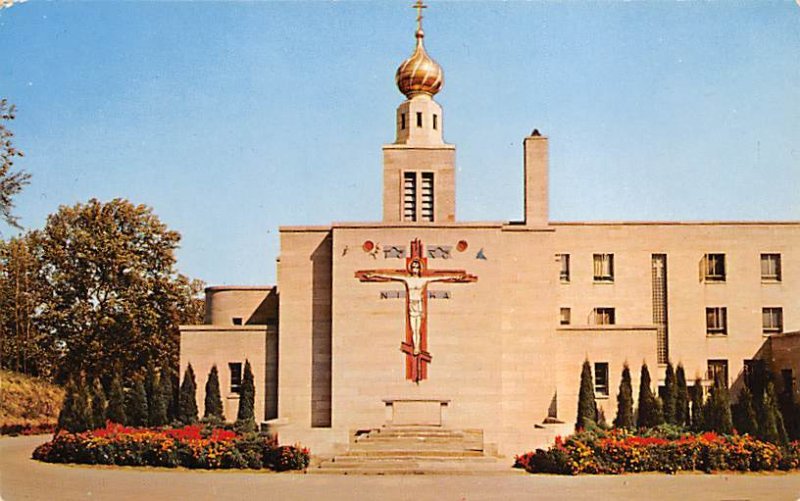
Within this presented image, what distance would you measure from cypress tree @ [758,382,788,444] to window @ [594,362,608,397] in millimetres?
6864

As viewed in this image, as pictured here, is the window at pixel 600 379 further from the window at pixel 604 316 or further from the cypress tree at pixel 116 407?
the cypress tree at pixel 116 407

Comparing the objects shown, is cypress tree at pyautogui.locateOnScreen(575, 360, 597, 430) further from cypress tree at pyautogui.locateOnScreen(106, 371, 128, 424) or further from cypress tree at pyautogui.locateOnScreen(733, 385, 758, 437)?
cypress tree at pyautogui.locateOnScreen(106, 371, 128, 424)

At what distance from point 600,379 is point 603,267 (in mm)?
6190

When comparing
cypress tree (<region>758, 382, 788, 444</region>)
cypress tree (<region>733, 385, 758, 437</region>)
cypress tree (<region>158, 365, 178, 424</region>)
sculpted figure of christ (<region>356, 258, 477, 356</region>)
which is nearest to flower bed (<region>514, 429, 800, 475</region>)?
cypress tree (<region>758, 382, 788, 444</region>)

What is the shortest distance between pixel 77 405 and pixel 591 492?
18773 mm

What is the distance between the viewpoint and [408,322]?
113 ft

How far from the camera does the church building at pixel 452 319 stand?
34219 mm

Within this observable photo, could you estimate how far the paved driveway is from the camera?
22.8 meters

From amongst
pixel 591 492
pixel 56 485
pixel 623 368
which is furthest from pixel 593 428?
pixel 56 485

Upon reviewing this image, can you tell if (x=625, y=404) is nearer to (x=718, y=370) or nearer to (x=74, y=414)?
(x=718, y=370)

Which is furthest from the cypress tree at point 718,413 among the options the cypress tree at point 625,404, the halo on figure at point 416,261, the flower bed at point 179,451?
the flower bed at point 179,451

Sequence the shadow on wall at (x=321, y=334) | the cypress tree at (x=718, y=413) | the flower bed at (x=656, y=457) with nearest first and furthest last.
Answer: the flower bed at (x=656, y=457), the cypress tree at (x=718, y=413), the shadow on wall at (x=321, y=334)

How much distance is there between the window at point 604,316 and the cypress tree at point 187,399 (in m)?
16.4

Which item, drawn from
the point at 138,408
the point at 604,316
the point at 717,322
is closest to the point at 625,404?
the point at 604,316
